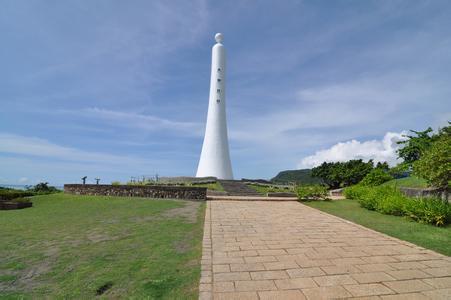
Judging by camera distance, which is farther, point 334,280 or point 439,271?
point 439,271

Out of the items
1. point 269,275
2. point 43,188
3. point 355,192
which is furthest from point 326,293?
point 43,188

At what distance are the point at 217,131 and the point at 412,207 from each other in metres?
21.5

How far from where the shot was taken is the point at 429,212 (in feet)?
23.1

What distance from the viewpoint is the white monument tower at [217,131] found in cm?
2734

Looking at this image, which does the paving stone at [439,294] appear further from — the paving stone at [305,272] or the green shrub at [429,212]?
the green shrub at [429,212]

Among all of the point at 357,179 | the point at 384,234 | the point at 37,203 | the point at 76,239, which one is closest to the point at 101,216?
the point at 76,239

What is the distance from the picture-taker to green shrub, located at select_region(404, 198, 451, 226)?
22.6 feet

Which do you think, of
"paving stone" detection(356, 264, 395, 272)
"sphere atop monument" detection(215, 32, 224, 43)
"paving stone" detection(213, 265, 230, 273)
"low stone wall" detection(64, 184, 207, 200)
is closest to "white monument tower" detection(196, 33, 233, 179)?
"sphere atop monument" detection(215, 32, 224, 43)

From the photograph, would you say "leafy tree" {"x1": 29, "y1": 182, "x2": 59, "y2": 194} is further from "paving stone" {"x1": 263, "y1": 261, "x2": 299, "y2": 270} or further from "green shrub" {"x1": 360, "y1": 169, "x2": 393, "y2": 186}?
"green shrub" {"x1": 360, "y1": 169, "x2": 393, "y2": 186}

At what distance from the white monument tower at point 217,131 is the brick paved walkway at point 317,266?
20.9m

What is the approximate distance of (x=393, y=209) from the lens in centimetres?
860

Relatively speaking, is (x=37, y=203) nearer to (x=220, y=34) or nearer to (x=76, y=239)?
(x=76, y=239)

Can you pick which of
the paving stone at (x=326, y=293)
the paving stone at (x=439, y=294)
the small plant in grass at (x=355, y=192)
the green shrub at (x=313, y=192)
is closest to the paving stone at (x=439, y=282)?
the paving stone at (x=439, y=294)

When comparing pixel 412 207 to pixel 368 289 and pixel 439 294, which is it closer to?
pixel 439 294
